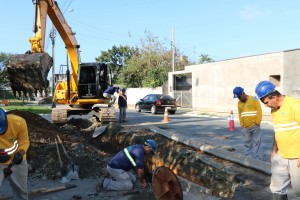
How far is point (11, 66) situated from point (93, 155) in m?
3.29

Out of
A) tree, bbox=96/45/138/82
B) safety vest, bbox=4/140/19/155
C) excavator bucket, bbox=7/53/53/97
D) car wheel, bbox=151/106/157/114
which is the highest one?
tree, bbox=96/45/138/82

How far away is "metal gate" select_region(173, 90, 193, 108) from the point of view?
34284 millimetres

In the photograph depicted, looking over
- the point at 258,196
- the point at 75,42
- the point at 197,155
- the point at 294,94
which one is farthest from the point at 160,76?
the point at 258,196

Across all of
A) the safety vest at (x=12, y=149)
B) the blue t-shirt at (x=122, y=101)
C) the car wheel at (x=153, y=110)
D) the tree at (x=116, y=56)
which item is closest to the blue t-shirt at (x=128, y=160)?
the safety vest at (x=12, y=149)

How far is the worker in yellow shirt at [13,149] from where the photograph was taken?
520cm

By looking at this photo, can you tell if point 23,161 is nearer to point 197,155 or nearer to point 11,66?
point 197,155

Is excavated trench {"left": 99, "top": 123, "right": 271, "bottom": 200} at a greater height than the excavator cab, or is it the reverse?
the excavator cab

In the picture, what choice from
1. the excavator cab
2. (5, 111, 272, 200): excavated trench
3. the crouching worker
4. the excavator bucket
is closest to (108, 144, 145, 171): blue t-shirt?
the crouching worker

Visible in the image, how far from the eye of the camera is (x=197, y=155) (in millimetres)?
9000

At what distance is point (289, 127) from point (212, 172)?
133 inches

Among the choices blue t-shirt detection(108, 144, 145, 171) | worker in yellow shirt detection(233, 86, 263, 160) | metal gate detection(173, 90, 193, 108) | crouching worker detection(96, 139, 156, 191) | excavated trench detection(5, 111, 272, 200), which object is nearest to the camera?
excavated trench detection(5, 111, 272, 200)

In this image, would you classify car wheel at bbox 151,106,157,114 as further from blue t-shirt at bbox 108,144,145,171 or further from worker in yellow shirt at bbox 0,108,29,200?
worker in yellow shirt at bbox 0,108,29,200

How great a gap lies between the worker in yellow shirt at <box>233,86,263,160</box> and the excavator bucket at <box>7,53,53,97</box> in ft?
17.1

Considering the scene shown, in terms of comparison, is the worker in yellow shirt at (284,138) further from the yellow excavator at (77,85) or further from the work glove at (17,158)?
the yellow excavator at (77,85)
